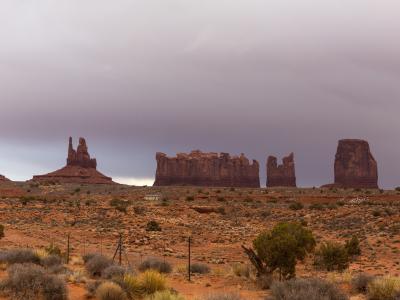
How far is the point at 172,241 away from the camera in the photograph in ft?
122

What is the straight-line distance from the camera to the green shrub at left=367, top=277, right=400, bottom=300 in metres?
14.3

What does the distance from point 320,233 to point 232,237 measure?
727 cm

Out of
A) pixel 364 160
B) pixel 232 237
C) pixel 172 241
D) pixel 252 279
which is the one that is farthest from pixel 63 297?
pixel 364 160

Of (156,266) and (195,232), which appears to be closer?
(156,266)

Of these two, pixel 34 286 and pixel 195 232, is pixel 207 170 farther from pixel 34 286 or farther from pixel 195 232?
pixel 34 286

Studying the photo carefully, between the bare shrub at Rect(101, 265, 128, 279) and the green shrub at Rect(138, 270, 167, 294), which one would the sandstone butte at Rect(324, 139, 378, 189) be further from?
the green shrub at Rect(138, 270, 167, 294)

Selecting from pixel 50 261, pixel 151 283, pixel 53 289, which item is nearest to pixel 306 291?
pixel 151 283

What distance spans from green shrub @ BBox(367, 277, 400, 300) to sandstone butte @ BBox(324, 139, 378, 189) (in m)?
129

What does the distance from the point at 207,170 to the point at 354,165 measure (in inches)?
1829

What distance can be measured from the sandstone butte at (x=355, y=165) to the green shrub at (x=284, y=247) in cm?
12386

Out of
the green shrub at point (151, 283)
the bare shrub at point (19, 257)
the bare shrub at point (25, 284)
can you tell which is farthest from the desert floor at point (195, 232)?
the bare shrub at point (19, 257)

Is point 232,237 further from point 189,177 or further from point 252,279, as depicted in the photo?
point 189,177

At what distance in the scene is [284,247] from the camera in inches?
760

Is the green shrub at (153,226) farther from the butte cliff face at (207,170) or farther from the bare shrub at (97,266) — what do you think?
the butte cliff face at (207,170)
